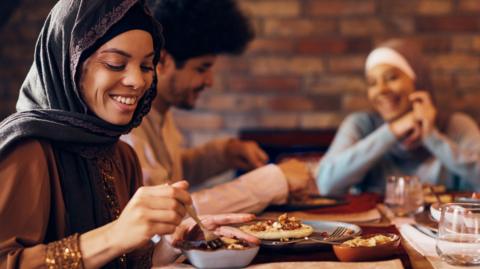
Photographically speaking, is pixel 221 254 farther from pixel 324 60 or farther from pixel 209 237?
pixel 324 60

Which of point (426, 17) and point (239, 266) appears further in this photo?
point (426, 17)

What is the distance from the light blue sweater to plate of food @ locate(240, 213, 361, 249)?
52.3 inches

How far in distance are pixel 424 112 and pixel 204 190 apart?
129 centimetres

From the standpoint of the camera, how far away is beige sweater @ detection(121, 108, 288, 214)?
6.79ft

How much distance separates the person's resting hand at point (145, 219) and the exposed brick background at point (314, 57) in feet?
8.66

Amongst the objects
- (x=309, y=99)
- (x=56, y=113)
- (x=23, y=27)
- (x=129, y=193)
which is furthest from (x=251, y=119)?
(x=56, y=113)

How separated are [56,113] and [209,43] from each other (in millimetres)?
1222

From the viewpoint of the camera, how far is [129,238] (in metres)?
1.28

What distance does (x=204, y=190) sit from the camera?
213 cm

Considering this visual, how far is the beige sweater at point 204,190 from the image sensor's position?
2070 mm

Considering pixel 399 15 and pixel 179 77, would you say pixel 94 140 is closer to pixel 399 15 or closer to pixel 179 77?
pixel 179 77

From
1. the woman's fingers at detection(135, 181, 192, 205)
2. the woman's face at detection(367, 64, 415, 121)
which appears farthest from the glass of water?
the woman's face at detection(367, 64, 415, 121)

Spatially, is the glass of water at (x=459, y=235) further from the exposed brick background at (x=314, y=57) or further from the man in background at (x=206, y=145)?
the exposed brick background at (x=314, y=57)

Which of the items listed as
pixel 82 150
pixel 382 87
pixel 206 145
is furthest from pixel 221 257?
pixel 382 87
